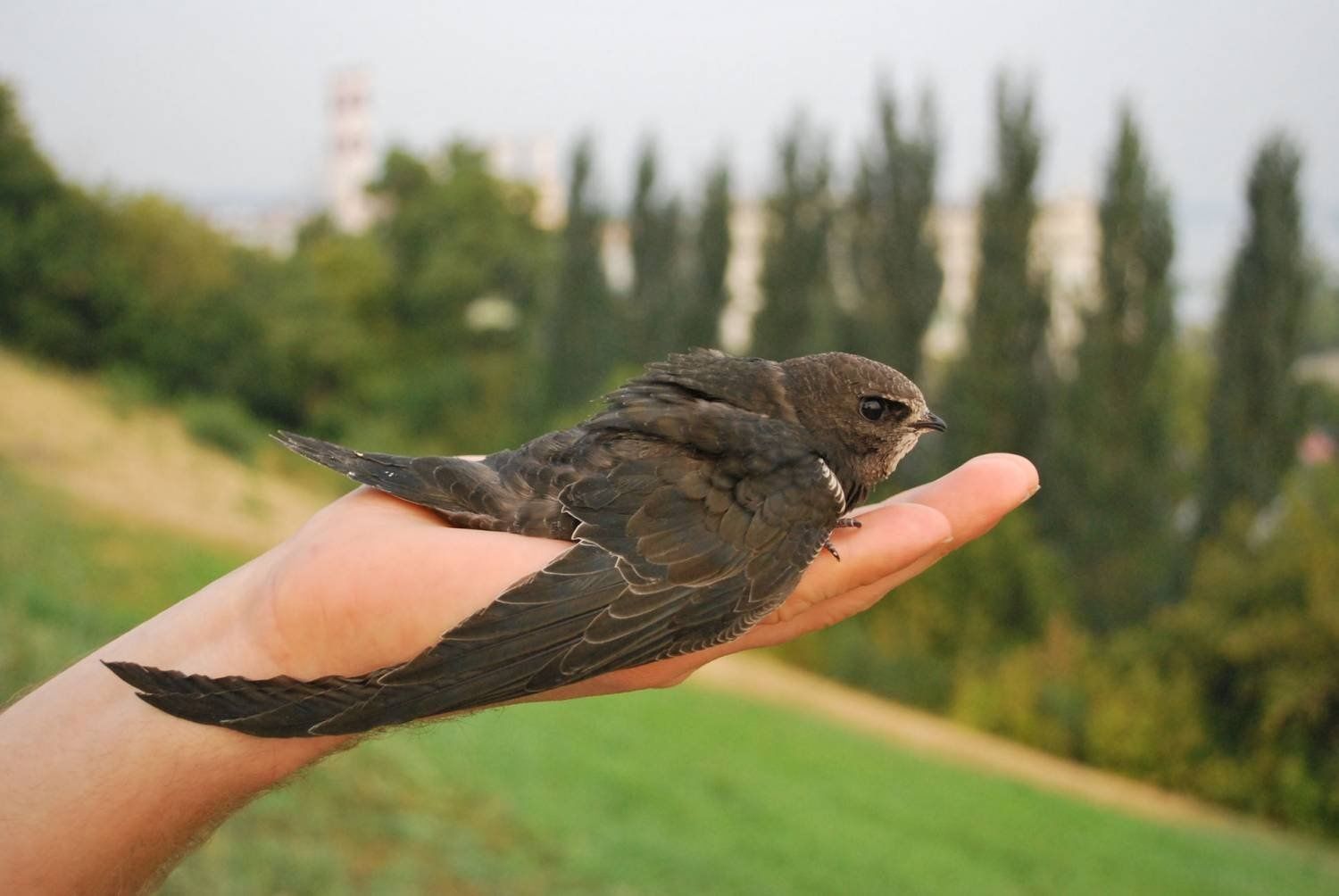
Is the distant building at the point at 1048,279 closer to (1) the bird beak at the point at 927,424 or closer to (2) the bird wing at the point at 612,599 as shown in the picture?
(1) the bird beak at the point at 927,424

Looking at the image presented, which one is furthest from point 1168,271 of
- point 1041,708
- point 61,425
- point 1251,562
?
point 61,425

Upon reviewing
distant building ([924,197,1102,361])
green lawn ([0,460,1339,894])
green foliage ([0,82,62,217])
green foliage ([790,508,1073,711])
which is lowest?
green foliage ([790,508,1073,711])

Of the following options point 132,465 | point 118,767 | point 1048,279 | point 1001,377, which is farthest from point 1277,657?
point 132,465

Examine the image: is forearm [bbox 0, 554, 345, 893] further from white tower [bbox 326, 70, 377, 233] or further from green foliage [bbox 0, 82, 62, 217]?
white tower [bbox 326, 70, 377, 233]

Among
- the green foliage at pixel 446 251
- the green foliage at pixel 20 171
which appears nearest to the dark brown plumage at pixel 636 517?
the green foliage at pixel 20 171

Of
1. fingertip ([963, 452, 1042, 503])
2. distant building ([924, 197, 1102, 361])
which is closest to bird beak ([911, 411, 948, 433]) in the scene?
fingertip ([963, 452, 1042, 503])

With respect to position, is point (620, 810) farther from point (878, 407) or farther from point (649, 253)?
point (649, 253)

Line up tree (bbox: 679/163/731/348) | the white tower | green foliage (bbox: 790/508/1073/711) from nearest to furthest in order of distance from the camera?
1. green foliage (bbox: 790/508/1073/711)
2. tree (bbox: 679/163/731/348)
3. the white tower
